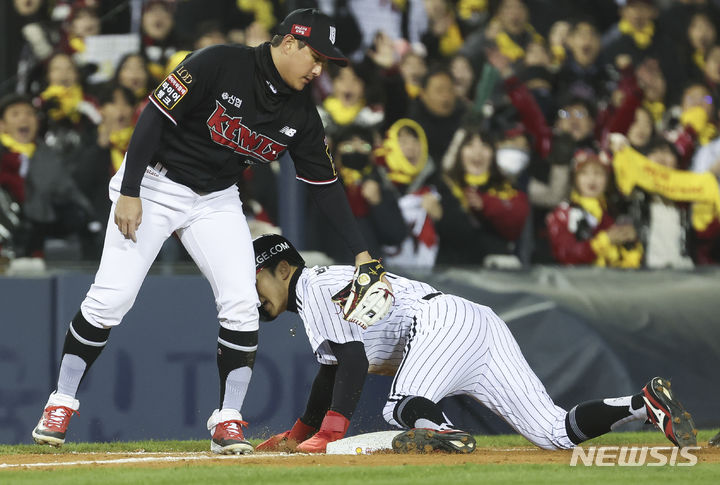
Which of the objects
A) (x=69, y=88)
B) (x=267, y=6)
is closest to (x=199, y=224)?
(x=69, y=88)

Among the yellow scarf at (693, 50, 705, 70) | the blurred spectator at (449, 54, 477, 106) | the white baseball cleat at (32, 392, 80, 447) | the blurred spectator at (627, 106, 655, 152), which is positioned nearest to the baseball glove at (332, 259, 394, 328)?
the white baseball cleat at (32, 392, 80, 447)

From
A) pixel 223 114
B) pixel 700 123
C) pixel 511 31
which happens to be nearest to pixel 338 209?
pixel 223 114

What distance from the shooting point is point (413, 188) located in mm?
7578

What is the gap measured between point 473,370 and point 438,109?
3535 millimetres

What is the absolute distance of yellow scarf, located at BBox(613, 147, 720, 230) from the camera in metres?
8.14

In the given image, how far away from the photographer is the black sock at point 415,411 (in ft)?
14.7

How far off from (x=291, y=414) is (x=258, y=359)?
0.35 meters

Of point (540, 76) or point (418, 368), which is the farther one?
point (540, 76)

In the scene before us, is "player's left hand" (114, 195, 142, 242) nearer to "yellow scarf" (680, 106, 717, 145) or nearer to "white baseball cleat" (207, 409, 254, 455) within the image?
"white baseball cleat" (207, 409, 254, 455)

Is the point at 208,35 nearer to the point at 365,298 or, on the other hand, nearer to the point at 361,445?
the point at 365,298

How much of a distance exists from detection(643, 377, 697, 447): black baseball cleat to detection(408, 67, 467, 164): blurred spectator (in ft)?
12.5

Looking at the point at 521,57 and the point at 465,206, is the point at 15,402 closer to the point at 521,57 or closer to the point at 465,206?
the point at 465,206

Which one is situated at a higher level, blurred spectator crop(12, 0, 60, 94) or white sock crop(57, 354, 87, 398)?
blurred spectator crop(12, 0, 60, 94)

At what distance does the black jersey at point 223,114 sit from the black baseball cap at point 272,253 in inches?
13.4
